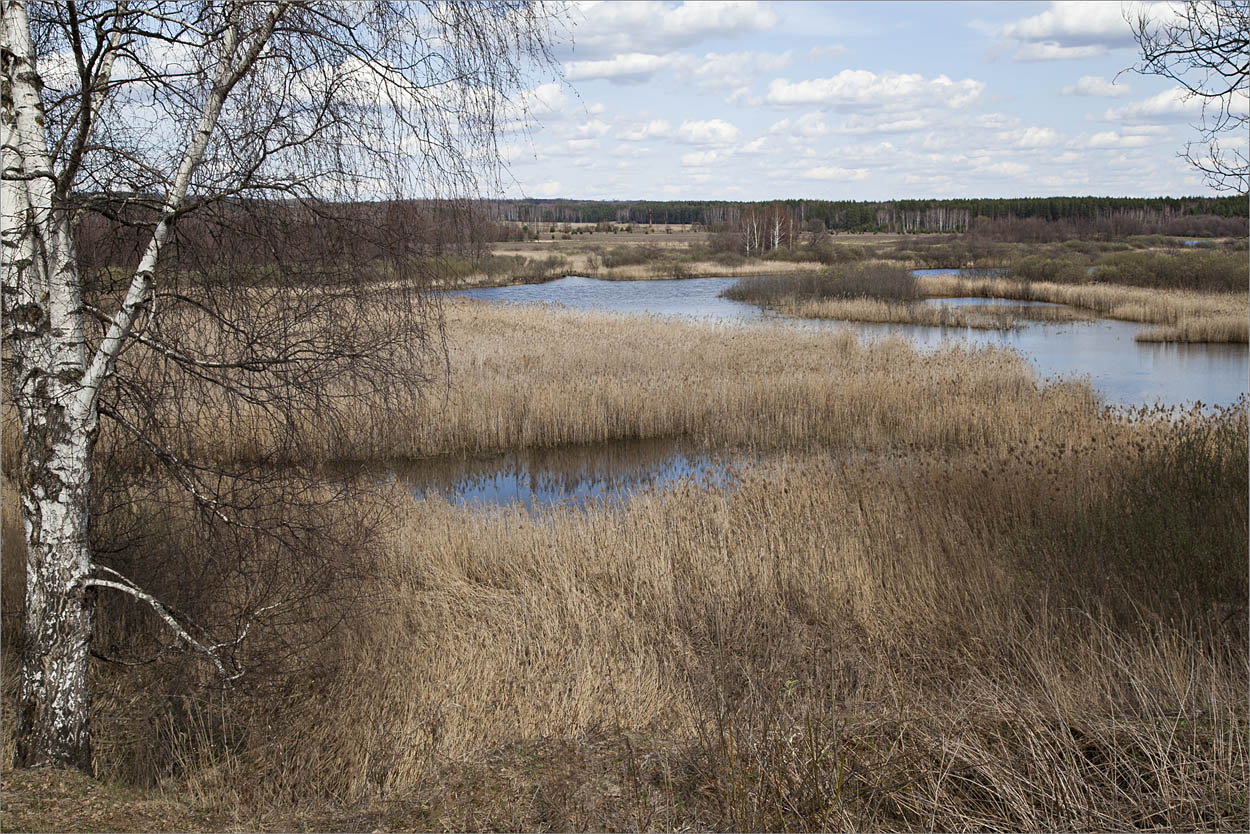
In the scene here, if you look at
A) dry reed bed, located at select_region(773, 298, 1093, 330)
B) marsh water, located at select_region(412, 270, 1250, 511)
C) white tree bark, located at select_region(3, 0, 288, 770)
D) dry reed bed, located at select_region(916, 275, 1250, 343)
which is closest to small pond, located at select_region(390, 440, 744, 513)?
marsh water, located at select_region(412, 270, 1250, 511)

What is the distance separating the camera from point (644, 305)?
3478cm

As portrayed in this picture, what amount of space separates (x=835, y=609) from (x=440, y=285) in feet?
11.6

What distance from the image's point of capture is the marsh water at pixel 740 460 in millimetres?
11484

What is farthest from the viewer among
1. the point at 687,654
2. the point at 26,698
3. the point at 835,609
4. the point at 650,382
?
the point at 650,382

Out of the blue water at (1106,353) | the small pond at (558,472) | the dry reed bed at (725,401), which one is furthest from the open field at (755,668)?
the blue water at (1106,353)

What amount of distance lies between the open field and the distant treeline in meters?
59.6

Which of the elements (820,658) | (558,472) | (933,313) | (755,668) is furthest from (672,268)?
(755,668)

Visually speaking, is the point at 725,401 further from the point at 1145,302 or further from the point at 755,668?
the point at 1145,302

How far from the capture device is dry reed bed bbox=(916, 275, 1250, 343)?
77.5 ft

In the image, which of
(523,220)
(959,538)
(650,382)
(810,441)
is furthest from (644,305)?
(523,220)

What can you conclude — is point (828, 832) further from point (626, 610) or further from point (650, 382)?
point (650, 382)

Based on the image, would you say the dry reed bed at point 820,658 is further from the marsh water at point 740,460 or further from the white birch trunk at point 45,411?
the marsh water at point 740,460

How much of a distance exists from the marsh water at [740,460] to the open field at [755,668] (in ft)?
5.79

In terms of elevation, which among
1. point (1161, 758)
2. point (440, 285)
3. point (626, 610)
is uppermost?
point (440, 285)
